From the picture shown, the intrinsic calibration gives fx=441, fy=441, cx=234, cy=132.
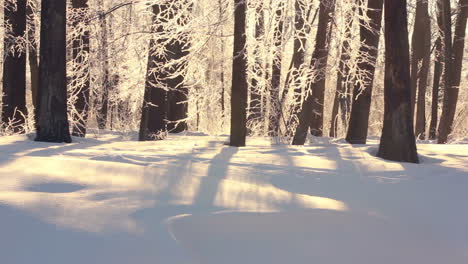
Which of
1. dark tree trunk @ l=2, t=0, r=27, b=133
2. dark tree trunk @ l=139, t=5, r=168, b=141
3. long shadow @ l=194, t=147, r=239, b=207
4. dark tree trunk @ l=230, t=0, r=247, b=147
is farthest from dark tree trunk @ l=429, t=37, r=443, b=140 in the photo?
dark tree trunk @ l=2, t=0, r=27, b=133

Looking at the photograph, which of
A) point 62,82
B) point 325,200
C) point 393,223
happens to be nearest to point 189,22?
point 62,82

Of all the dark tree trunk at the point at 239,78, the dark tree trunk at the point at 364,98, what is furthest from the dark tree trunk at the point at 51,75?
the dark tree trunk at the point at 364,98

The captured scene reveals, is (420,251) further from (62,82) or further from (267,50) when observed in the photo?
(267,50)

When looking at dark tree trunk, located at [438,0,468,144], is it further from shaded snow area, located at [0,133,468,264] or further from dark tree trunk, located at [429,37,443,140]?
shaded snow area, located at [0,133,468,264]

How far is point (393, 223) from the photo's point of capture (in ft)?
12.1

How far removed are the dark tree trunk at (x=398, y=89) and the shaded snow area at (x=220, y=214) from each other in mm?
1018

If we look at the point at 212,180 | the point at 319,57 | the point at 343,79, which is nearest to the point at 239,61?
the point at 319,57

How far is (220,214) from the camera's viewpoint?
3383 mm

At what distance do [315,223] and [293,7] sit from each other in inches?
247

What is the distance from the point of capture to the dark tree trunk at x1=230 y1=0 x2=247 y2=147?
8320mm

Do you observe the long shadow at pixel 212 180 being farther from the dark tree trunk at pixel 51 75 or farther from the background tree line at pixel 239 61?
the dark tree trunk at pixel 51 75

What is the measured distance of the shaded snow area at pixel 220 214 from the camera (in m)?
2.62

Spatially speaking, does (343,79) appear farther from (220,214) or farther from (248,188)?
(220,214)

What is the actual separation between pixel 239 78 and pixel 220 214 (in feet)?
17.5
